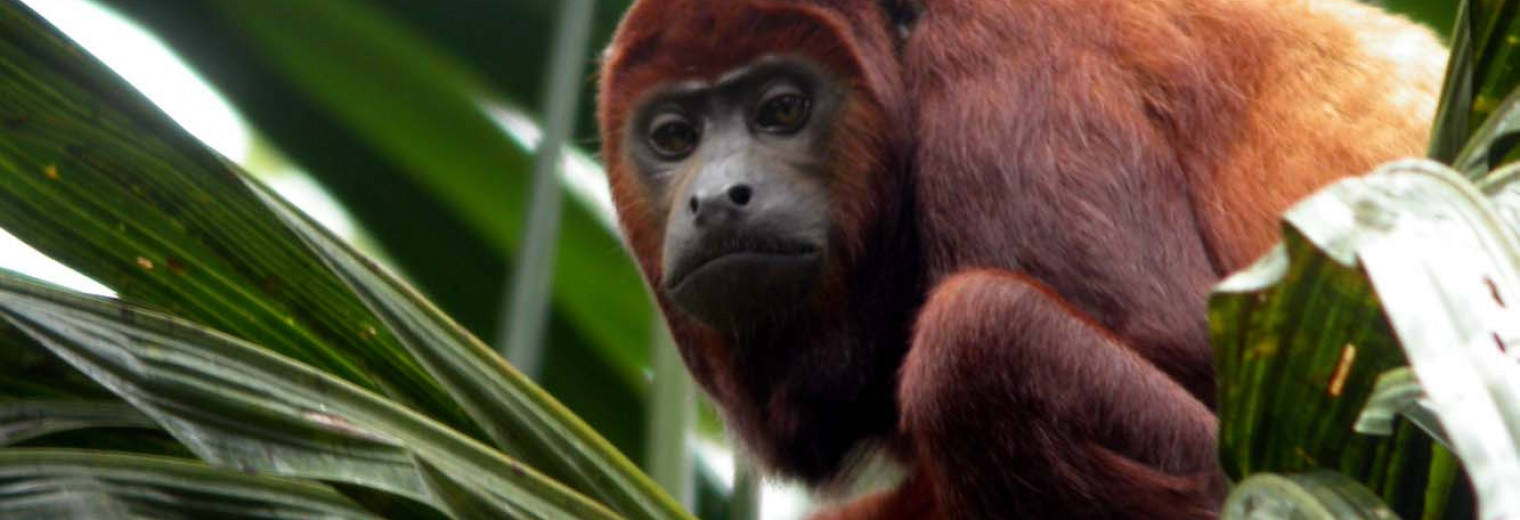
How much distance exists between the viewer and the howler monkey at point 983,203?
3076 mm

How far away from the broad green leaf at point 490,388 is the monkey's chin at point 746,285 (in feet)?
3.80

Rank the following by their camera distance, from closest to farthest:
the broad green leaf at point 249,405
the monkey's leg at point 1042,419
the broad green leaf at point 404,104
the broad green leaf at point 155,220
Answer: the broad green leaf at point 249,405
the broad green leaf at point 155,220
the monkey's leg at point 1042,419
the broad green leaf at point 404,104

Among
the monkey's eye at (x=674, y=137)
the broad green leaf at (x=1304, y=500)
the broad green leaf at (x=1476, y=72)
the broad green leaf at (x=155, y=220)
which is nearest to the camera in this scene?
the broad green leaf at (x=1304, y=500)

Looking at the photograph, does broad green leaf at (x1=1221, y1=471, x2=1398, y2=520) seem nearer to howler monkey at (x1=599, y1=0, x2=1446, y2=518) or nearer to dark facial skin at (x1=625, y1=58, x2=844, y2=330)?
howler monkey at (x1=599, y1=0, x2=1446, y2=518)

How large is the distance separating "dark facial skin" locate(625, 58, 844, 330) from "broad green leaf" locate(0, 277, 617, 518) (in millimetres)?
1381

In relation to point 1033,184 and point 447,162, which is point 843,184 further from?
point 447,162

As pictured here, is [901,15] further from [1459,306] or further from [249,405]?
[1459,306]

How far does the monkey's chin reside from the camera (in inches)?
145


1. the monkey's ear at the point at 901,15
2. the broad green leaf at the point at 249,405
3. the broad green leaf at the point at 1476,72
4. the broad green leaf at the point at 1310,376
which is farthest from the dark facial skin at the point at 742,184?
the broad green leaf at the point at 1310,376

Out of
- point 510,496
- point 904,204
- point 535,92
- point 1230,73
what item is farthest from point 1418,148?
point 535,92

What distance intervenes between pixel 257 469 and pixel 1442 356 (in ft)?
4.67

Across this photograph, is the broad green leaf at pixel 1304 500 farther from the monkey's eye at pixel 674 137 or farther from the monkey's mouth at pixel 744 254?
the monkey's eye at pixel 674 137

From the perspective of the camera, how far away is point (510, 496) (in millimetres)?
2330

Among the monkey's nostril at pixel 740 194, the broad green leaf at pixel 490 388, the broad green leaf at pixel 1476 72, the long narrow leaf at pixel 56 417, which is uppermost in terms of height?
the long narrow leaf at pixel 56 417
